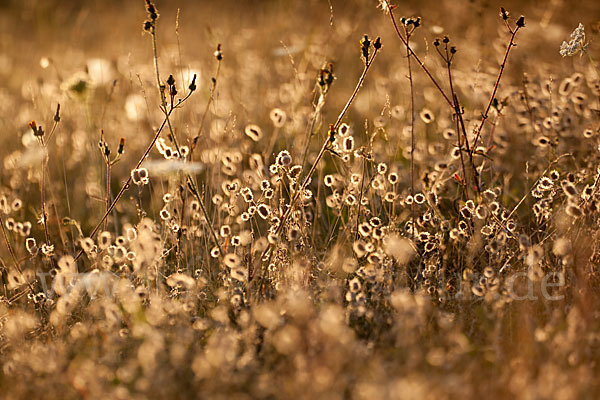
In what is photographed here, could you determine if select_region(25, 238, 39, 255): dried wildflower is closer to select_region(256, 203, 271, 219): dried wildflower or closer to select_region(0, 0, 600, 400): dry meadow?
select_region(0, 0, 600, 400): dry meadow

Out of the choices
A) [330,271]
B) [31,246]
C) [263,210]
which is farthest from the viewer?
[31,246]

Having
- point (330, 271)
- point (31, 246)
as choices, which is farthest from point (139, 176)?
point (330, 271)

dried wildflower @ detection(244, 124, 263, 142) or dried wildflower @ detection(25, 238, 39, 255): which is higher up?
dried wildflower @ detection(244, 124, 263, 142)

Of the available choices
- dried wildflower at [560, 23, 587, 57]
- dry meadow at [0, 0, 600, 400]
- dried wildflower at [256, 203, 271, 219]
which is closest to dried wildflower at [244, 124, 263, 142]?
dry meadow at [0, 0, 600, 400]

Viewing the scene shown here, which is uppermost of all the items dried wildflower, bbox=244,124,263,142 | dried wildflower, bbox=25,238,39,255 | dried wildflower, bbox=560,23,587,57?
dried wildflower, bbox=560,23,587,57

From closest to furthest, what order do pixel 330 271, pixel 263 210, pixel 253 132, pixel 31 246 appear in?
pixel 263 210, pixel 330 271, pixel 31 246, pixel 253 132

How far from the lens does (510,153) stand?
124 inches

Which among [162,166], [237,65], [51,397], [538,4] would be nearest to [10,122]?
[237,65]

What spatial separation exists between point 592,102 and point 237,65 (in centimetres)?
271

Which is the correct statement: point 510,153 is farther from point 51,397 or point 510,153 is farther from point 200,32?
point 200,32

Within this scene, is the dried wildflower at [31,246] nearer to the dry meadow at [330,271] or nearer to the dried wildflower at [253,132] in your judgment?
the dry meadow at [330,271]

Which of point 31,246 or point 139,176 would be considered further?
point 31,246

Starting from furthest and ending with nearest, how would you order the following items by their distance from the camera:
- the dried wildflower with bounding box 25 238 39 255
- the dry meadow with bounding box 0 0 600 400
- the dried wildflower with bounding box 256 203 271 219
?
the dried wildflower with bounding box 25 238 39 255 < the dried wildflower with bounding box 256 203 271 219 < the dry meadow with bounding box 0 0 600 400

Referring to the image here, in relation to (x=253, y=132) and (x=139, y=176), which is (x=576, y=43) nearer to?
(x=253, y=132)
